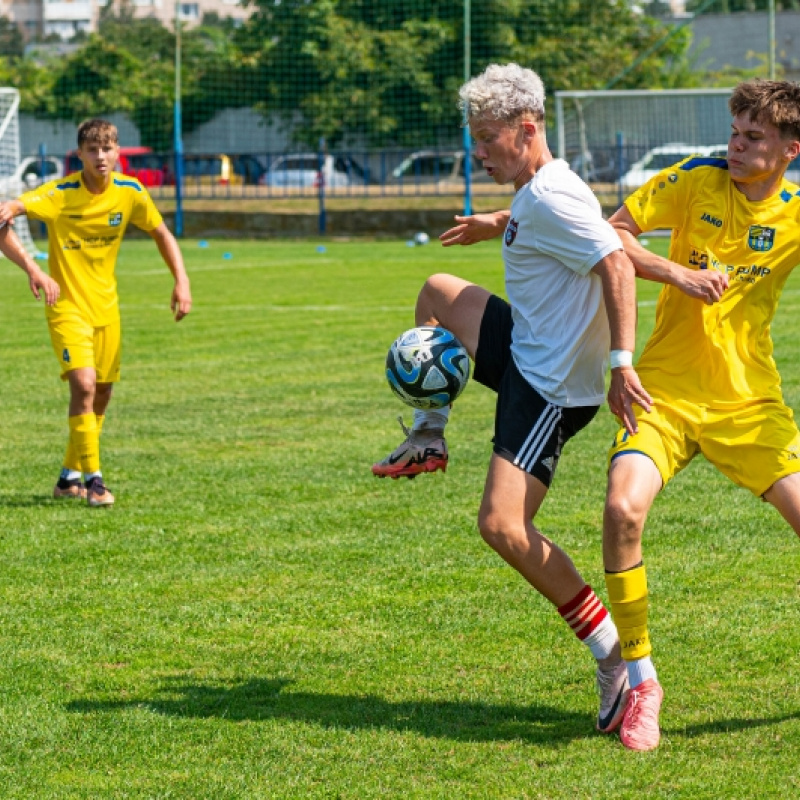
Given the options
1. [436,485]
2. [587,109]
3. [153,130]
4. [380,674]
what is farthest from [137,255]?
[380,674]

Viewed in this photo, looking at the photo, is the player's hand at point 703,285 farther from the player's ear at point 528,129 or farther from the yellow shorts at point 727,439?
the player's ear at point 528,129

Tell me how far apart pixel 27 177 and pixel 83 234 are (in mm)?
27830

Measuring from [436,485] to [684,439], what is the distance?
3869mm

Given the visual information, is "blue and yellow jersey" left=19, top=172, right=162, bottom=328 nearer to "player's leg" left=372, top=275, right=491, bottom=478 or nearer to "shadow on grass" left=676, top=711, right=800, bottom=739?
"player's leg" left=372, top=275, right=491, bottom=478

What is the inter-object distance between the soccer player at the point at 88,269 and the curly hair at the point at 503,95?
4.16m

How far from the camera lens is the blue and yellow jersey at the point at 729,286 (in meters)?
4.94

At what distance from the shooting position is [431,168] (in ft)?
120

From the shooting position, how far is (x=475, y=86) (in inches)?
187

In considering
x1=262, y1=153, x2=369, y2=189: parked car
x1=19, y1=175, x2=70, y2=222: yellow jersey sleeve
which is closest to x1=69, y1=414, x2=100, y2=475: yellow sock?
x1=19, y1=175, x2=70, y2=222: yellow jersey sleeve

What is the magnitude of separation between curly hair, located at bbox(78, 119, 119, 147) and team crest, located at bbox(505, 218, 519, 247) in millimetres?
4105

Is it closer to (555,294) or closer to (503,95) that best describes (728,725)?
(555,294)

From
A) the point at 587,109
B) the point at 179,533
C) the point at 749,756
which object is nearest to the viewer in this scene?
the point at 749,756

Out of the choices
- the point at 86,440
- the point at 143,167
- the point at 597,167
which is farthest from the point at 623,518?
the point at 143,167

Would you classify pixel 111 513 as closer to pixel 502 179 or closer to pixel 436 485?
pixel 436 485
